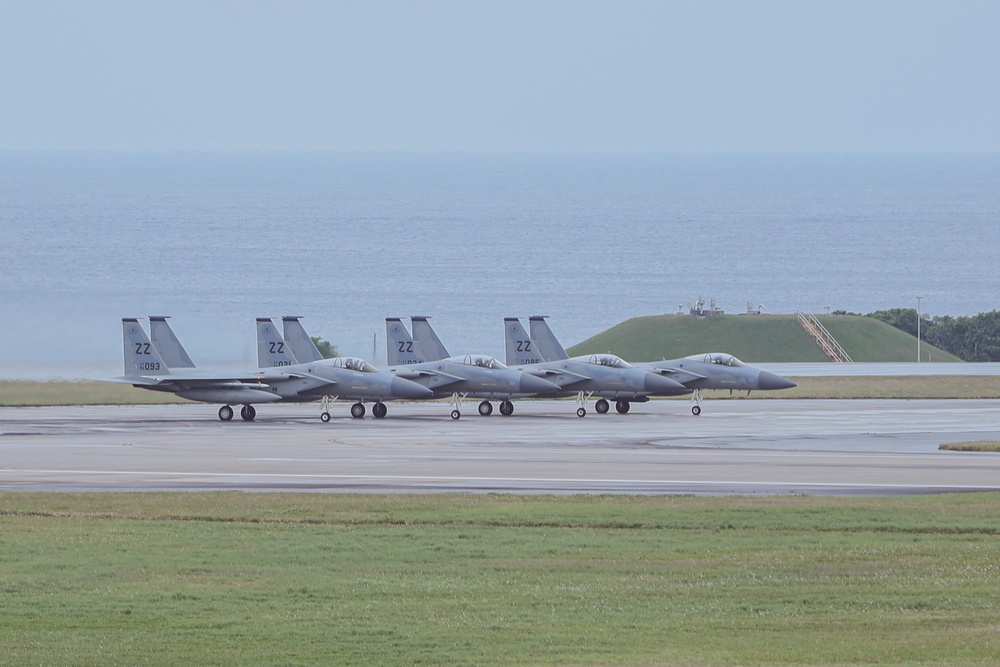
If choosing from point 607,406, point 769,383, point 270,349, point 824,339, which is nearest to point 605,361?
point 607,406

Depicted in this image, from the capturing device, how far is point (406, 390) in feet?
161

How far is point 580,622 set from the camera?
15188 mm

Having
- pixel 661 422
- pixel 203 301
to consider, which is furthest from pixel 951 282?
pixel 661 422

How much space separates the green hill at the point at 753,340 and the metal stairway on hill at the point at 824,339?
294mm

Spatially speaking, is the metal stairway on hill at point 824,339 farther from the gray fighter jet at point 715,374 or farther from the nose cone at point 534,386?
the nose cone at point 534,386

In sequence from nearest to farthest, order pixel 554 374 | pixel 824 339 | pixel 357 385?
pixel 357 385
pixel 554 374
pixel 824 339

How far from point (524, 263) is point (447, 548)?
570 feet

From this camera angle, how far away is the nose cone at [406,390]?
49.2 meters

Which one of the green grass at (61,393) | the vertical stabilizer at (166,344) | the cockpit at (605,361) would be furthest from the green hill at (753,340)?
the vertical stabilizer at (166,344)

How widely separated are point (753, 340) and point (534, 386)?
1308 inches

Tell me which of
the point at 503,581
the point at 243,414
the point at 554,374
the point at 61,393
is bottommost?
the point at 503,581

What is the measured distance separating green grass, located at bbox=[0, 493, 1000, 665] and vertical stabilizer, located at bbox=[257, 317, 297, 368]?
2659 cm

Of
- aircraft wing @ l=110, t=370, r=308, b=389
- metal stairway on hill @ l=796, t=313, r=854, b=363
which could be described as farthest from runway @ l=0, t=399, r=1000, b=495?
metal stairway on hill @ l=796, t=313, r=854, b=363

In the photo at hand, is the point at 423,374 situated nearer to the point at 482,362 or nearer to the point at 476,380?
the point at 476,380
